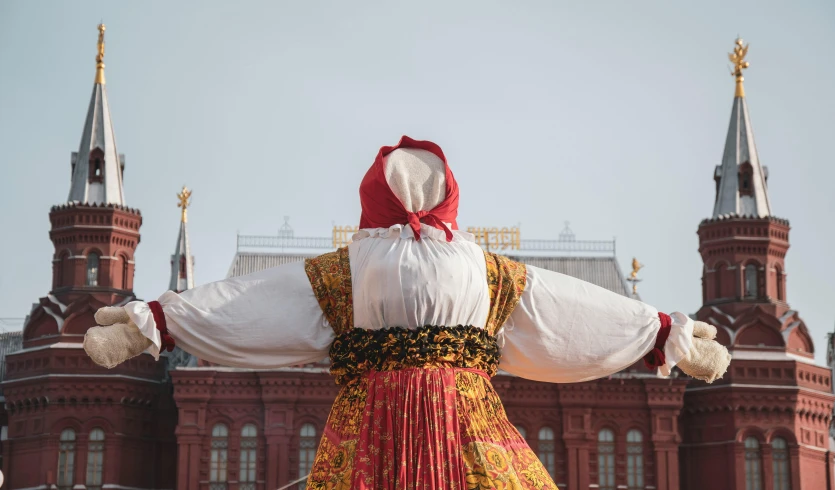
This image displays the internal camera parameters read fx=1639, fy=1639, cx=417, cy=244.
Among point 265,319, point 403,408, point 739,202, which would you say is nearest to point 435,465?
point 403,408

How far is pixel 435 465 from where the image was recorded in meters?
6.72

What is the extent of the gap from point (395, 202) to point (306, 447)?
29898 mm

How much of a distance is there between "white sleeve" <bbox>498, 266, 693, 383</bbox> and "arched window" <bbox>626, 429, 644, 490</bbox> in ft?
99.3

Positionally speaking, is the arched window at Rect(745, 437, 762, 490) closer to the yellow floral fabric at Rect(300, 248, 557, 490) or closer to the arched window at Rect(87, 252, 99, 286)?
the arched window at Rect(87, 252, 99, 286)

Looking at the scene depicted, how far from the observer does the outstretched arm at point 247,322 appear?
702 centimetres

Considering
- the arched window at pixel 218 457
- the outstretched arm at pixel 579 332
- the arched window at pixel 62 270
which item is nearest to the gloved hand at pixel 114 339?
the outstretched arm at pixel 579 332

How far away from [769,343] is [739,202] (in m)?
3.58

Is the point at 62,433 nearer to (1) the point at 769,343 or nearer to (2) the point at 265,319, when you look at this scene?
(1) the point at 769,343

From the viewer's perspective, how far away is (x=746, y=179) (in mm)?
39156

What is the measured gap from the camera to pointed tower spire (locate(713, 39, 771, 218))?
38.7 meters

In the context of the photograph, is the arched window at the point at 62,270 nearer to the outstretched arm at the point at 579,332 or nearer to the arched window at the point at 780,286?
the arched window at the point at 780,286

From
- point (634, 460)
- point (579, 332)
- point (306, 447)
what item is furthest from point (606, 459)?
point (579, 332)

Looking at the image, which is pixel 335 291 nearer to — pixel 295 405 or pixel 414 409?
pixel 414 409

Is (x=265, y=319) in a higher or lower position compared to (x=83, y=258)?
lower
